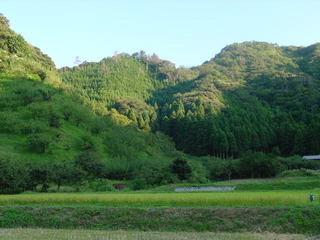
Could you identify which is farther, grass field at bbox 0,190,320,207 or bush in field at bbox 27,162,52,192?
bush in field at bbox 27,162,52,192

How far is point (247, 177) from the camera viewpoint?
163 ft

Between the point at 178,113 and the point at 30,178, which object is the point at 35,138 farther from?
the point at 178,113

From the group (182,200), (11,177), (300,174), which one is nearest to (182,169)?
(300,174)

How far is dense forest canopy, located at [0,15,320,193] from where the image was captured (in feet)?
137

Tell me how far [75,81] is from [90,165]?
95825 millimetres

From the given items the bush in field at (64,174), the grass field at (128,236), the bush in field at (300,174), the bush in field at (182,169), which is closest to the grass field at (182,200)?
the grass field at (128,236)

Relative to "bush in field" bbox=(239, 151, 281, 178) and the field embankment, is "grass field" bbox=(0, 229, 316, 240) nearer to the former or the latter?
the field embankment

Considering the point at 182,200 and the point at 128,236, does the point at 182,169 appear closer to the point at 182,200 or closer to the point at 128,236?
the point at 182,200

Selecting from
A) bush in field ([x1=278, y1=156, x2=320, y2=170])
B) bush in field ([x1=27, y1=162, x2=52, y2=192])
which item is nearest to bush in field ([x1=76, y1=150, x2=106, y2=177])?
bush in field ([x1=27, y1=162, x2=52, y2=192])

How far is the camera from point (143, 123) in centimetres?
9725

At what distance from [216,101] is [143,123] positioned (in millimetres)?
27202

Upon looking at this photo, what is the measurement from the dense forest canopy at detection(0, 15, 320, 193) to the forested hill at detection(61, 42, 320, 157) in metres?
0.39

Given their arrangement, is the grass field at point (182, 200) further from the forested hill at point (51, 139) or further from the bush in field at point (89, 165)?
the bush in field at point (89, 165)

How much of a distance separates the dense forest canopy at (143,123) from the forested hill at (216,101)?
1.27 ft
